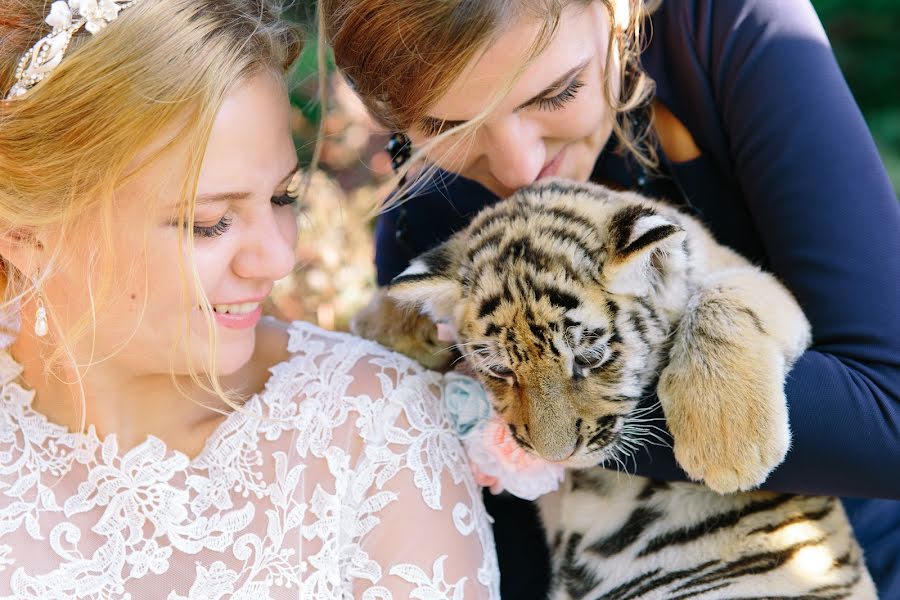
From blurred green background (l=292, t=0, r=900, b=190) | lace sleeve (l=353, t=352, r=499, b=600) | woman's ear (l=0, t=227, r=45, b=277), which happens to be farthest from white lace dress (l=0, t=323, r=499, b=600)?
blurred green background (l=292, t=0, r=900, b=190)

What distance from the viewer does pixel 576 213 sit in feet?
7.41

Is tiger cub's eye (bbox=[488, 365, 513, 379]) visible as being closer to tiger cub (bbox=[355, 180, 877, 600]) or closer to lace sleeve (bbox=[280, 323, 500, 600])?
tiger cub (bbox=[355, 180, 877, 600])

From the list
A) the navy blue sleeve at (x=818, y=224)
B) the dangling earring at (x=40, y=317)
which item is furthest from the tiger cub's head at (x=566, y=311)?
the dangling earring at (x=40, y=317)

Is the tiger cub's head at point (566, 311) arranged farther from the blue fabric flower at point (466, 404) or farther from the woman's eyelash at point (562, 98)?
the woman's eyelash at point (562, 98)

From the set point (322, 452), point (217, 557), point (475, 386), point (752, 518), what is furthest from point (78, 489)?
point (752, 518)

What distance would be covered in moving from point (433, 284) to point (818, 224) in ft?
3.13

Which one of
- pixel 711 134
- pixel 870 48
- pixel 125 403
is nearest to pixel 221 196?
pixel 125 403

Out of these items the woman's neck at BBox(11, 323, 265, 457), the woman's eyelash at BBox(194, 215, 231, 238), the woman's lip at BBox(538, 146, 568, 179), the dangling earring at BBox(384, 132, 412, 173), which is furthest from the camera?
the dangling earring at BBox(384, 132, 412, 173)

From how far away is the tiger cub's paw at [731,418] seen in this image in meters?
2.04

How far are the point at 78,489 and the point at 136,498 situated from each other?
0.17m

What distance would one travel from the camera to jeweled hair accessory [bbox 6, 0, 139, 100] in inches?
77.0

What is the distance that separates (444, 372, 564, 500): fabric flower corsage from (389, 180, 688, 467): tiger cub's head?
0.14 feet

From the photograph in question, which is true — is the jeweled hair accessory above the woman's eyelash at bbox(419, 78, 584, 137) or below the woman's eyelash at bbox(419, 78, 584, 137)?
above

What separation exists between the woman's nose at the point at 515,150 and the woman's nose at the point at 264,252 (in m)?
0.60
